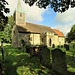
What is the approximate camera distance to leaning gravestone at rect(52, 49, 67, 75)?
375 cm

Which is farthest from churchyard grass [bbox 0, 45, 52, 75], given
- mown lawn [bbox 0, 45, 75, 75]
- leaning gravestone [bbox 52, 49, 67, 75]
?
leaning gravestone [bbox 52, 49, 67, 75]

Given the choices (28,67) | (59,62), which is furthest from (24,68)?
(59,62)

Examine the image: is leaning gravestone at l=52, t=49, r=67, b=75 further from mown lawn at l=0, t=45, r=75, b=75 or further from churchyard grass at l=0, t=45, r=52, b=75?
churchyard grass at l=0, t=45, r=52, b=75

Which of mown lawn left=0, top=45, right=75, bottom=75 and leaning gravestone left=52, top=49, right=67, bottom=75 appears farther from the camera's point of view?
mown lawn left=0, top=45, right=75, bottom=75

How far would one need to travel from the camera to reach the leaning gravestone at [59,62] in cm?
375

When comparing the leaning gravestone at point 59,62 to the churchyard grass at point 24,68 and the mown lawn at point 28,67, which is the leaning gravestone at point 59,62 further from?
the churchyard grass at point 24,68

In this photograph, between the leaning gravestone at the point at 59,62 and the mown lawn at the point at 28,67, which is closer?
the leaning gravestone at the point at 59,62

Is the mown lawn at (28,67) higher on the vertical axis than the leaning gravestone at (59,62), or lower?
lower

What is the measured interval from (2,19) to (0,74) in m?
4.28

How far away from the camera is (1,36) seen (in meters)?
31.5

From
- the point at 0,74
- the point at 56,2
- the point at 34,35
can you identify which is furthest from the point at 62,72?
the point at 34,35

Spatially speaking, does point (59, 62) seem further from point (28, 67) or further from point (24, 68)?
point (24, 68)

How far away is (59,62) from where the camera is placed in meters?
4.00

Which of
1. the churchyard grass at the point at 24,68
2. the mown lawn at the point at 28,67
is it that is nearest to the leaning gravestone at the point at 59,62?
the mown lawn at the point at 28,67
